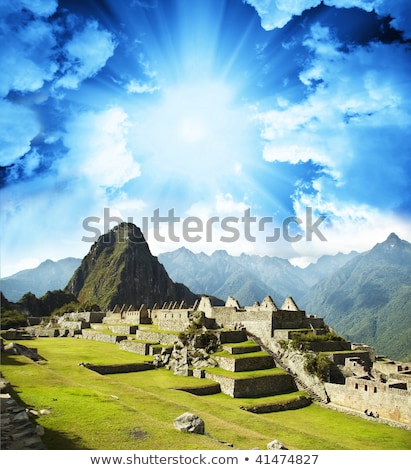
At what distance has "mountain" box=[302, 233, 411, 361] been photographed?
63059mm

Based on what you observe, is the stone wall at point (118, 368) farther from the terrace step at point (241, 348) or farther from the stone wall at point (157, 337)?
the terrace step at point (241, 348)

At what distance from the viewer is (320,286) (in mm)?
123625

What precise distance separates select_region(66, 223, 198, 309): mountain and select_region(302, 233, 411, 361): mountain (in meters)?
60.4

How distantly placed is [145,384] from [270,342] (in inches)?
362

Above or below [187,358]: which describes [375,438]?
below

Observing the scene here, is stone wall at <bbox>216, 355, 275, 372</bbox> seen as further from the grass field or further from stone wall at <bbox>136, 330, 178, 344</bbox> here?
stone wall at <bbox>136, 330, 178, 344</bbox>

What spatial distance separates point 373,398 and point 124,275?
427ft

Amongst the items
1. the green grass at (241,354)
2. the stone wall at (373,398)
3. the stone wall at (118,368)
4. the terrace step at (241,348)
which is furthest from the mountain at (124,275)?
the stone wall at (373,398)

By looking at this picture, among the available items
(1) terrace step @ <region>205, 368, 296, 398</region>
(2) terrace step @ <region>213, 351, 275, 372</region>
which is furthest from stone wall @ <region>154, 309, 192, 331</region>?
(1) terrace step @ <region>205, 368, 296, 398</region>

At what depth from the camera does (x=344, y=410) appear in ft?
66.8

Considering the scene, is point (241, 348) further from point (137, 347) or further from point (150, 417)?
point (150, 417)

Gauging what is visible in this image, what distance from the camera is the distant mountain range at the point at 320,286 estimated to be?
229ft

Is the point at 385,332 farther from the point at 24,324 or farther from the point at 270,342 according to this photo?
the point at 24,324
